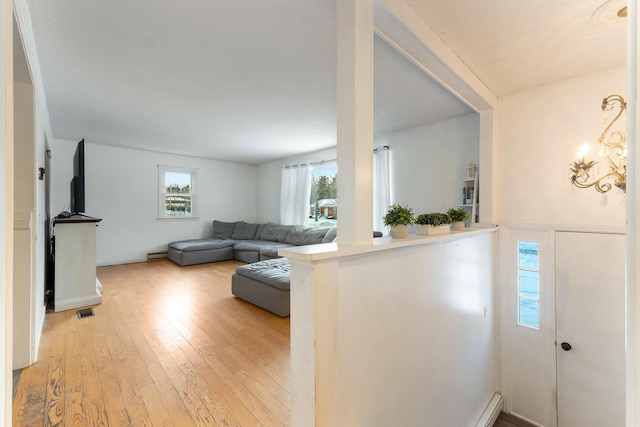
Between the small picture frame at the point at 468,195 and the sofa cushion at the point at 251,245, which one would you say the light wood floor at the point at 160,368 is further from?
the small picture frame at the point at 468,195

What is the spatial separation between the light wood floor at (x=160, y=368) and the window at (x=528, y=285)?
2310 mm

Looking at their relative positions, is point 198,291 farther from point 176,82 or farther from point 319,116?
point 319,116

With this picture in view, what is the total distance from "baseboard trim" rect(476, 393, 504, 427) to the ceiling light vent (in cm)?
303

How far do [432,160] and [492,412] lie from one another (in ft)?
9.45

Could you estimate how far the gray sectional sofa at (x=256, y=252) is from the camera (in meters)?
3.18

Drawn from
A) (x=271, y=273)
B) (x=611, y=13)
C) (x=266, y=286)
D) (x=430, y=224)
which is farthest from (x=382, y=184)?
(x=611, y=13)

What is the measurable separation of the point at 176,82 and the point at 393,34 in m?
2.15

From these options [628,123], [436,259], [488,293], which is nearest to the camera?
[628,123]

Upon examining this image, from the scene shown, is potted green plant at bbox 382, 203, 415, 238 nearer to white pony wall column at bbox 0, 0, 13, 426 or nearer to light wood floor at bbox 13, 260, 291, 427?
light wood floor at bbox 13, 260, 291, 427

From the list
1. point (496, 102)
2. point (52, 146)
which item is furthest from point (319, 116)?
point (52, 146)

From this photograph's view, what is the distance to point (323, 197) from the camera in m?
5.94

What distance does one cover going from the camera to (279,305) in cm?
306

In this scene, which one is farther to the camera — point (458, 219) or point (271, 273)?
point (271, 273)

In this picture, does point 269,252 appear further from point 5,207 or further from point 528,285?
point 5,207
